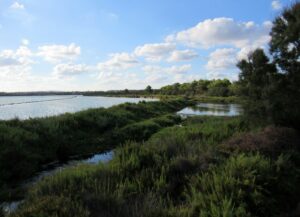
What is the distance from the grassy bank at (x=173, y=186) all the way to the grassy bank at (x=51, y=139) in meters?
3.50

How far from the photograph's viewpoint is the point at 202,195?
852 centimetres

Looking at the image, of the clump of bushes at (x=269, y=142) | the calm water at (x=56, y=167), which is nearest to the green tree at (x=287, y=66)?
the clump of bushes at (x=269, y=142)

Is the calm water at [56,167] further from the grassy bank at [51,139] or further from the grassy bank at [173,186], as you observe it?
the grassy bank at [173,186]

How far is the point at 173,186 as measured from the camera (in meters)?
10.1

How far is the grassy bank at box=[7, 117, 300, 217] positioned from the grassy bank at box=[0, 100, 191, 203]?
3.50 m

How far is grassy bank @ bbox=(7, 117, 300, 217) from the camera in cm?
748

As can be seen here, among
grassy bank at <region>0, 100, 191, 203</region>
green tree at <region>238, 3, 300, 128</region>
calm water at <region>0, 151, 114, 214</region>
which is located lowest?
calm water at <region>0, 151, 114, 214</region>

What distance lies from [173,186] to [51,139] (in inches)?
419

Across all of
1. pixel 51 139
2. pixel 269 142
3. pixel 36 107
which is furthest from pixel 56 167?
pixel 36 107

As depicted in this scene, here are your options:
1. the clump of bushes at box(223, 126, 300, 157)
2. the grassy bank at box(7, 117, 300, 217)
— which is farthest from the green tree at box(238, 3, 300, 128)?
the grassy bank at box(7, 117, 300, 217)

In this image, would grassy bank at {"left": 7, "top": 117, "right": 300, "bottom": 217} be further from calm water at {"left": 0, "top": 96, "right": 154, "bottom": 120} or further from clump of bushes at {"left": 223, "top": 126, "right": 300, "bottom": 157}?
calm water at {"left": 0, "top": 96, "right": 154, "bottom": 120}

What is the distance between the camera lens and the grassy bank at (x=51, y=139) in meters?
14.0

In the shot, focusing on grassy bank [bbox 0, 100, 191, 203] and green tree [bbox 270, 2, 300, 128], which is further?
green tree [bbox 270, 2, 300, 128]

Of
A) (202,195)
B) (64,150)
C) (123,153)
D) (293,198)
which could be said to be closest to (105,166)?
(123,153)
